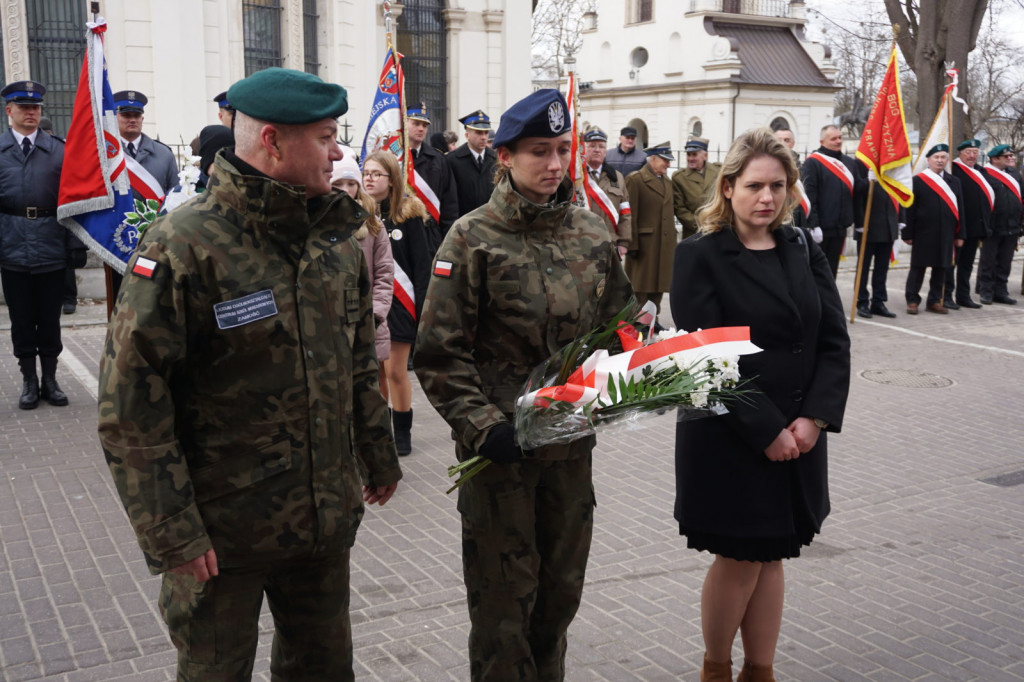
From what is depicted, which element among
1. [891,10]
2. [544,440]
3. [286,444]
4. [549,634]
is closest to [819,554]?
[549,634]

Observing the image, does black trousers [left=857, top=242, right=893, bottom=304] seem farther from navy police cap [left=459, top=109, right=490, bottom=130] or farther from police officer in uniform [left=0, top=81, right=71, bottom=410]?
police officer in uniform [left=0, top=81, right=71, bottom=410]

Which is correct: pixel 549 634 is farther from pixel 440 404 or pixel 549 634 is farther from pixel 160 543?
pixel 160 543

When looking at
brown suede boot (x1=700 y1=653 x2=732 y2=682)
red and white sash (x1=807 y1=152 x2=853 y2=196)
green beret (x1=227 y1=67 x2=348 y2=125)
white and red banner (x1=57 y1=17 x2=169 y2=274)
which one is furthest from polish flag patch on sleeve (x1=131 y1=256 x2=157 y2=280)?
red and white sash (x1=807 y1=152 x2=853 y2=196)

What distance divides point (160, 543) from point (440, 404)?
979 millimetres

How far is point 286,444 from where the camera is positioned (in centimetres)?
264

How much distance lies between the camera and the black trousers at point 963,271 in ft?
46.0

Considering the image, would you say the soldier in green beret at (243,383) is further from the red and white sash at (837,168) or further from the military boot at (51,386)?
the red and white sash at (837,168)

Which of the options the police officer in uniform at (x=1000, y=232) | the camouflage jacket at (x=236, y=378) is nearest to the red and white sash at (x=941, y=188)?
the police officer in uniform at (x=1000, y=232)

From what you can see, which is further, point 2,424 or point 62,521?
point 2,424

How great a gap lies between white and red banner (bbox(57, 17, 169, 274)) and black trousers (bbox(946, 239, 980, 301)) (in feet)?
34.8

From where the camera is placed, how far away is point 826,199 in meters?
12.5

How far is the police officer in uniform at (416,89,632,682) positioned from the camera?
3152mm

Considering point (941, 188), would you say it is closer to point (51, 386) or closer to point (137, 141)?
point (137, 141)

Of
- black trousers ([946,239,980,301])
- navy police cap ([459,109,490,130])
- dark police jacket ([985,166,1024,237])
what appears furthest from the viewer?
dark police jacket ([985,166,1024,237])
